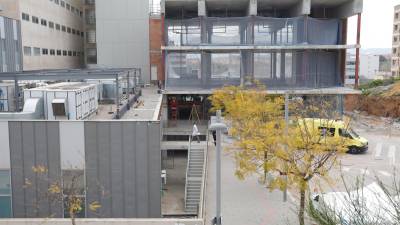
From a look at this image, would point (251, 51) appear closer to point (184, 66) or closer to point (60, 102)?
point (184, 66)

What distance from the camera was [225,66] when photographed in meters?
41.8

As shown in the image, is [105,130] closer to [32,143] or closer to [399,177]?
[32,143]

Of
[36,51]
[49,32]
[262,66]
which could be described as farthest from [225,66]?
[49,32]

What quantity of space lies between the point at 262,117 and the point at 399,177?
24.0 ft

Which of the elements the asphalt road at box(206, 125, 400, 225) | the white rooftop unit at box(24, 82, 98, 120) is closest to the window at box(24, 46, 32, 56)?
the white rooftop unit at box(24, 82, 98, 120)

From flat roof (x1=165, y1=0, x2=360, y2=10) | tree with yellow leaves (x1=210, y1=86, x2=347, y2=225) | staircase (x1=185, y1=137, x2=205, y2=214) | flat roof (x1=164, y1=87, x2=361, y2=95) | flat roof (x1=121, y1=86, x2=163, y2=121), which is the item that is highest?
flat roof (x1=165, y1=0, x2=360, y2=10)

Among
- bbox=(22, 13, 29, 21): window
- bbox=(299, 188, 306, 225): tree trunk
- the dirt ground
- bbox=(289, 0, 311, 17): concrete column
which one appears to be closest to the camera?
bbox=(299, 188, 306, 225): tree trunk

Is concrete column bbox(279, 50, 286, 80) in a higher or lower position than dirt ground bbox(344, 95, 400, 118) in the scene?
higher

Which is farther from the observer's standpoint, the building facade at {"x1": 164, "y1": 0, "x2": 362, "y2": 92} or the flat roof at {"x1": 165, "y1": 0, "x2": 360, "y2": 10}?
the flat roof at {"x1": 165, "y1": 0, "x2": 360, "y2": 10}

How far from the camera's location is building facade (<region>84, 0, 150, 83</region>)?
177 ft

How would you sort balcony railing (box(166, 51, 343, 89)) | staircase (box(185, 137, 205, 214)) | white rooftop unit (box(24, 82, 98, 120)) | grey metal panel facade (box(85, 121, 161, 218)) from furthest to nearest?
1. balcony railing (box(166, 51, 343, 89))
2. staircase (box(185, 137, 205, 214))
3. white rooftop unit (box(24, 82, 98, 120))
4. grey metal panel facade (box(85, 121, 161, 218))

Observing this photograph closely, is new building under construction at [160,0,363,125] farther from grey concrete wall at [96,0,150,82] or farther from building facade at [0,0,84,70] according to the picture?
building facade at [0,0,84,70]

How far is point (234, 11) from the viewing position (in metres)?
46.4

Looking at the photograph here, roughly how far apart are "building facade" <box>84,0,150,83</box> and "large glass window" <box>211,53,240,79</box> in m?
13.8
